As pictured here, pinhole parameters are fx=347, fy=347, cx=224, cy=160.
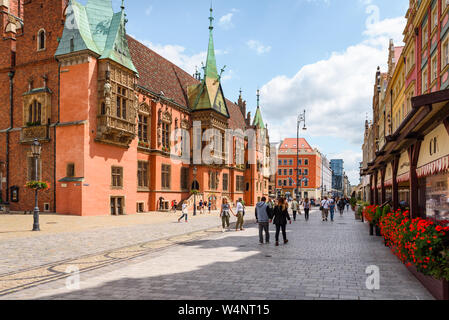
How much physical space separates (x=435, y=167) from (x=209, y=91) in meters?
36.0

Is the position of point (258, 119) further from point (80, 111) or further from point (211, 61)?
point (80, 111)

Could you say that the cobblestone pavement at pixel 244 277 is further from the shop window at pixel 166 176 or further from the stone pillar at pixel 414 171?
the shop window at pixel 166 176

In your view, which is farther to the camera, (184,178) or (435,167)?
(184,178)

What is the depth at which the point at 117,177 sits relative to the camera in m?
28.2

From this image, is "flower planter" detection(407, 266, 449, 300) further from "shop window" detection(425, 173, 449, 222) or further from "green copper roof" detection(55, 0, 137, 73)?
"green copper roof" detection(55, 0, 137, 73)

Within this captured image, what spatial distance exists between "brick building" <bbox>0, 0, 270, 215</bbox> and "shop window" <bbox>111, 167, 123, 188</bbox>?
0.27 ft

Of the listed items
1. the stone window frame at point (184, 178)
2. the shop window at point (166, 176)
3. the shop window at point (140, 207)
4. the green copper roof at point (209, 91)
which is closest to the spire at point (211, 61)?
the green copper roof at point (209, 91)

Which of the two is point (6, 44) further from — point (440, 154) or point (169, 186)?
point (440, 154)

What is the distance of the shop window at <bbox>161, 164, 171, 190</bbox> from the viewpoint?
114ft

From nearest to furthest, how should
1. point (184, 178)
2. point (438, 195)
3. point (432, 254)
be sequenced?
point (432, 254), point (438, 195), point (184, 178)

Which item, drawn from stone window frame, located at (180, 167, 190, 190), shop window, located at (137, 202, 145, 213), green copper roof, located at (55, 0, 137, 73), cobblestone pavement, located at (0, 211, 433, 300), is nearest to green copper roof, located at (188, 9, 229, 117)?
stone window frame, located at (180, 167, 190, 190)

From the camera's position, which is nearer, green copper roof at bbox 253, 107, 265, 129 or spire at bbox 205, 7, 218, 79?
spire at bbox 205, 7, 218, 79

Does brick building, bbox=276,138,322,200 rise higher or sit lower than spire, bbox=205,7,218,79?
lower

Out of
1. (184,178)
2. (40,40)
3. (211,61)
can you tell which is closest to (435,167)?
(40,40)
